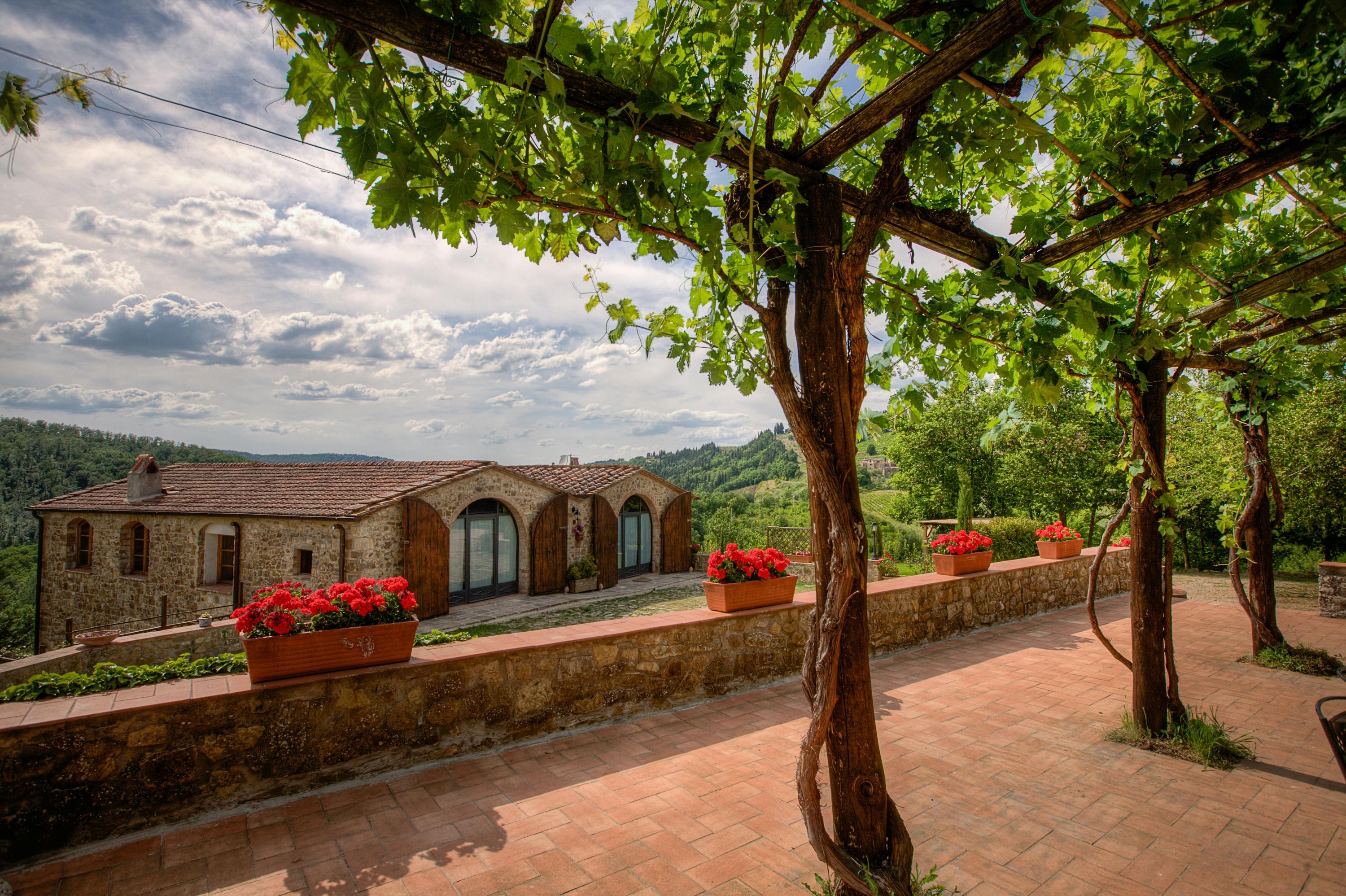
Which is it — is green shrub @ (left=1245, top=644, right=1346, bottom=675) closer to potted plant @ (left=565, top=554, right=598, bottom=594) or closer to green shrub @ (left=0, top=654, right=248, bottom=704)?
green shrub @ (left=0, top=654, right=248, bottom=704)

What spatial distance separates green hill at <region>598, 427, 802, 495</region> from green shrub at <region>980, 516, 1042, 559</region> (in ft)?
73.2

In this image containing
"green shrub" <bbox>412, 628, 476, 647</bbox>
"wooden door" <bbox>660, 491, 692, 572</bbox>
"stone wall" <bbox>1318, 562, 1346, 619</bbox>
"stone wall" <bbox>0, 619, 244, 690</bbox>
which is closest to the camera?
"green shrub" <bbox>412, 628, 476, 647</bbox>

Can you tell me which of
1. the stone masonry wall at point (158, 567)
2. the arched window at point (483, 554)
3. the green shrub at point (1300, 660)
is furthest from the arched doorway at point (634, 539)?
the green shrub at point (1300, 660)

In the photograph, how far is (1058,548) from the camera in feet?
25.5

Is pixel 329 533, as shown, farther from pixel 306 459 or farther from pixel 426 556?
pixel 306 459

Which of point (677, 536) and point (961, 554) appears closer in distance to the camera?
point (961, 554)

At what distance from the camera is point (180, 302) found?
1485 centimetres

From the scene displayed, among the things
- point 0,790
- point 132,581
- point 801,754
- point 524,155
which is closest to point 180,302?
point 132,581

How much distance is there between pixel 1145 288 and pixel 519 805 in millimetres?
3891

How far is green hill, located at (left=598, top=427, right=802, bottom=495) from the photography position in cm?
3912

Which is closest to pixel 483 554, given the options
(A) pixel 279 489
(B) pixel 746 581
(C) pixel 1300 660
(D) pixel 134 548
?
(A) pixel 279 489

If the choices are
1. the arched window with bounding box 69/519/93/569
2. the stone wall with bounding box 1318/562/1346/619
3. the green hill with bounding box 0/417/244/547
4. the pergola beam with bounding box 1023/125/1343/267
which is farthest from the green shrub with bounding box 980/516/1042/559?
the green hill with bounding box 0/417/244/547

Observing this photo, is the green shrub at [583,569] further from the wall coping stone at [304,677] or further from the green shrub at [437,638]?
the wall coping stone at [304,677]

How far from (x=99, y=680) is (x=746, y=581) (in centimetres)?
363
